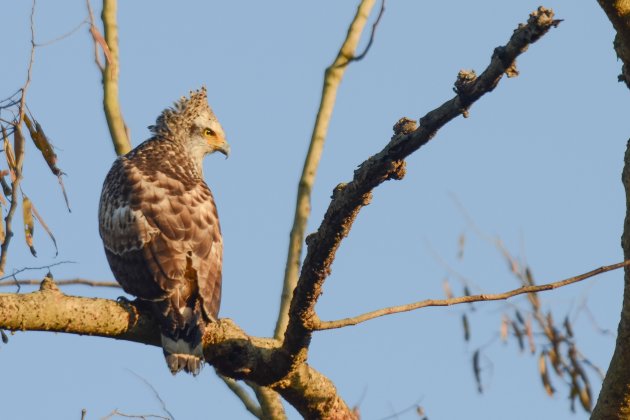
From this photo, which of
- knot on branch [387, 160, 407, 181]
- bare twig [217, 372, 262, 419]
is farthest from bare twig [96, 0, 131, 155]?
knot on branch [387, 160, 407, 181]

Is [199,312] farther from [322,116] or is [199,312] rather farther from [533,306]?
[533,306]

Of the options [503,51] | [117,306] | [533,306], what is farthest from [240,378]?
[533,306]

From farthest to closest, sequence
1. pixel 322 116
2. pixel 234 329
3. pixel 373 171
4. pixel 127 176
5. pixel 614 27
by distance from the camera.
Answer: pixel 322 116
pixel 127 176
pixel 234 329
pixel 614 27
pixel 373 171

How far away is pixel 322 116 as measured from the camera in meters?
8.66

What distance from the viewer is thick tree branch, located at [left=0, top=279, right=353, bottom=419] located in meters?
5.34

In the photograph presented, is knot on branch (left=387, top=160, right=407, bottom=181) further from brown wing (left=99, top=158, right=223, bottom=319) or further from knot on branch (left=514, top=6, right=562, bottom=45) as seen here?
brown wing (left=99, top=158, right=223, bottom=319)

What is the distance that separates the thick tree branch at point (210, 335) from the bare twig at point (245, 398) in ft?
3.17

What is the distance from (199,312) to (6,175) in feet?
4.63

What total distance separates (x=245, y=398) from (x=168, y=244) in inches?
52.1

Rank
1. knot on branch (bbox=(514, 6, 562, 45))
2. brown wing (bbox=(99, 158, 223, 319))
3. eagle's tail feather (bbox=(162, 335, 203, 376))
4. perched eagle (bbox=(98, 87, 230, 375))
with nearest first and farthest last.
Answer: knot on branch (bbox=(514, 6, 562, 45))
eagle's tail feather (bbox=(162, 335, 203, 376))
perched eagle (bbox=(98, 87, 230, 375))
brown wing (bbox=(99, 158, 223, 319))

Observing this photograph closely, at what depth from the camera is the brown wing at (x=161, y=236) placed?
6836 millimetres

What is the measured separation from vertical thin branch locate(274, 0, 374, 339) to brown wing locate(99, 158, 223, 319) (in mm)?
595

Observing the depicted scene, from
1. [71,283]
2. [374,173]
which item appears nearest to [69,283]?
[71,283]

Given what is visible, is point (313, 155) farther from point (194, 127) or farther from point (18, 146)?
point (18, 146)
